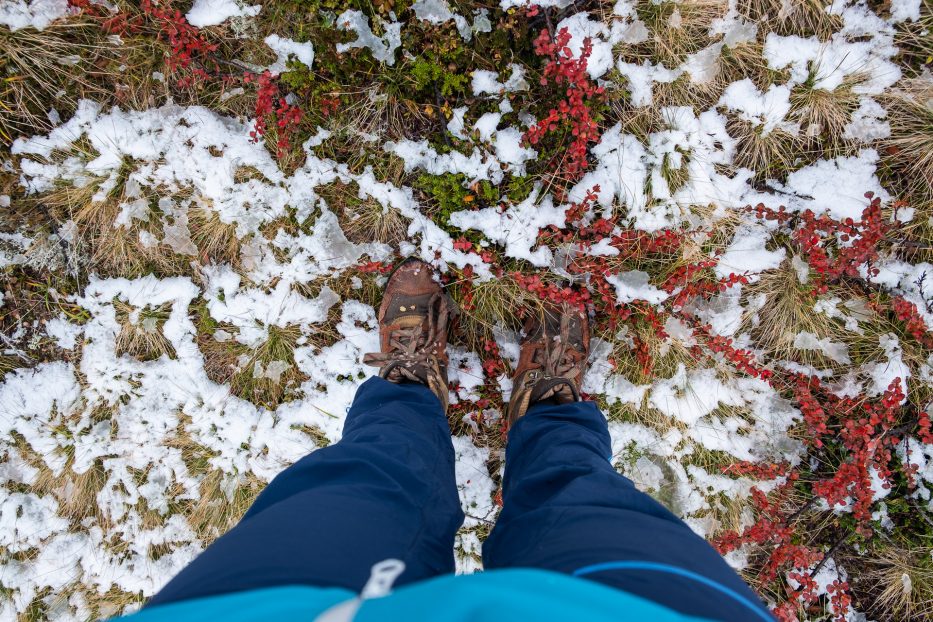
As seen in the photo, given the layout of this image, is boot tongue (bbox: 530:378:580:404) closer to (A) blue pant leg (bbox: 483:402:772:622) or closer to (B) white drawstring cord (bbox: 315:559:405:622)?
(A) blue pant leg (bbox: 483:402:772:622)

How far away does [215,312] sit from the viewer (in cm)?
318

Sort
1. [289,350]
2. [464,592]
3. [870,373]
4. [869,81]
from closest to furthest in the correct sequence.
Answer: [464,592]
[869,81]
[870,373]
[289,350]

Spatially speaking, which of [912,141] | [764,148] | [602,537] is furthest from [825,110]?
[602,537]

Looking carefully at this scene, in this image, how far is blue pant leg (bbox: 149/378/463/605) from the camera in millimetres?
1256

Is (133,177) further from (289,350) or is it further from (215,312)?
(289,350)

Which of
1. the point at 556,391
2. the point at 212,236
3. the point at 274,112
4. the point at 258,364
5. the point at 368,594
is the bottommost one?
the point at 258,364

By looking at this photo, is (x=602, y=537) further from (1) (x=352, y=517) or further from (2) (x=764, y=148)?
(2) (x=764, y=148)

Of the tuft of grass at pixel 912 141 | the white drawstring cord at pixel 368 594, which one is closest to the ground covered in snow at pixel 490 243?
the tuft of grass at pixel 912 141

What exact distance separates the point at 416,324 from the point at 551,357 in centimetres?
89

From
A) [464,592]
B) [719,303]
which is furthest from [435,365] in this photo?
[464,592]

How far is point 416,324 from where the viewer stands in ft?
9.94

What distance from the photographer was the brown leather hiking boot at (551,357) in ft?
9.31

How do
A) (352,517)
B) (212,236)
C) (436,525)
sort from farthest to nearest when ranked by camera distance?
(212,236) → (436,525) → (352,517)

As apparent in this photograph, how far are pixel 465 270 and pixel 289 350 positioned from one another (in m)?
1.33
